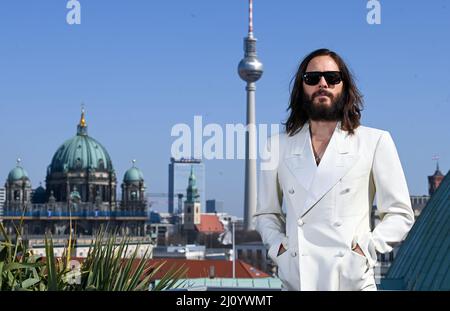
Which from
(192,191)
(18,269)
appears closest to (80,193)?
(192,191)

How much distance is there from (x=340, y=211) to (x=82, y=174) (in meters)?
109

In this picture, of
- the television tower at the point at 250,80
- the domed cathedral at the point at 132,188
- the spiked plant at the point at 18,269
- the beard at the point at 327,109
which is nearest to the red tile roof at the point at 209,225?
the television tower at the point at 250,80

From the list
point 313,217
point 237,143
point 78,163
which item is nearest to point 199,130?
point 237,143

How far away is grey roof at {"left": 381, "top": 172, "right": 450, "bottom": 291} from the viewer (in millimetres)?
10805

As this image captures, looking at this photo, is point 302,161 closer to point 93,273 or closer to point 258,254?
point 93,273

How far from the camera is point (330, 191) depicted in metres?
3.03

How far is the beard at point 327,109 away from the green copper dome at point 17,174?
111675mm

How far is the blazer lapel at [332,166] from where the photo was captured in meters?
3.03

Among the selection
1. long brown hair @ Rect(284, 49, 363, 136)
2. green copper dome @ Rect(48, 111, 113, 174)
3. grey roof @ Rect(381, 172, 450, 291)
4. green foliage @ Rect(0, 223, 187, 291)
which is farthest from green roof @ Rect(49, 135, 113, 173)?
long brown hair @ Rect(284, 49, 363, 136)

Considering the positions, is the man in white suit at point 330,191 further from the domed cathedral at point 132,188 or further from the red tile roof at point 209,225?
the red tile roof at point 209,225

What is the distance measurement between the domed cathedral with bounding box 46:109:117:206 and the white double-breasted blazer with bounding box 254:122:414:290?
106 metres

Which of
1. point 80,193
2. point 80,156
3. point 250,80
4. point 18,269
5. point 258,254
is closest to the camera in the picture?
point 18,269

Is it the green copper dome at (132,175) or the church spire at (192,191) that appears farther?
the church spire at (192,191)
